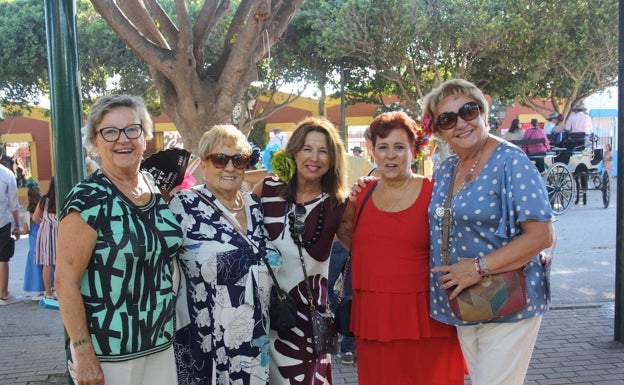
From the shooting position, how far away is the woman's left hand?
8.67 ft

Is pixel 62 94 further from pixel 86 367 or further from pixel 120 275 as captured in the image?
pixel 86 367

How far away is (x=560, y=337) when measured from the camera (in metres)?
5.38

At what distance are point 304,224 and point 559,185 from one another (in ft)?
38.1

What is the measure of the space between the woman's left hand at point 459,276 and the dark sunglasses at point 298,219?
2.63 ft

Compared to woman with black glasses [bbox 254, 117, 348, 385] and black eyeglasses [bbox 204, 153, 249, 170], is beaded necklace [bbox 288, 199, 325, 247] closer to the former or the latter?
woman with black glasses [bbox 254, 117, 348, 385]

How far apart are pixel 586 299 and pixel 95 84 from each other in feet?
63.8

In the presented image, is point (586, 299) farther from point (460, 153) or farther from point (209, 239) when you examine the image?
point (209, 239)

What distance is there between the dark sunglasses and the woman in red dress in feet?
1.05

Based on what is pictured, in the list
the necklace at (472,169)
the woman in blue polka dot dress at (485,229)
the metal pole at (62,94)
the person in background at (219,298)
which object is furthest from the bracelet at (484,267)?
the metal pole at (62,94)

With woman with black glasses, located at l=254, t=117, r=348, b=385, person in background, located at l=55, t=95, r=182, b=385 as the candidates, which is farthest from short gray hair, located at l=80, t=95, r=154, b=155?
woman with black glasses, located at l=254, t=117, r=348, b=385

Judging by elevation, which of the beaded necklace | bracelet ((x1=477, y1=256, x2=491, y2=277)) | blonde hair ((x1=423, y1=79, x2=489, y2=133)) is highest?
blonde hair ((x1=423, y1=79, x2=489, y2=133))

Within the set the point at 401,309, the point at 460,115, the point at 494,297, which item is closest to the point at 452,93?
the point at 460,115

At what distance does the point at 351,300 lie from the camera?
3295mm

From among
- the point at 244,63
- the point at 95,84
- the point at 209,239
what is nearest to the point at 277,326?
the point at 209,239
